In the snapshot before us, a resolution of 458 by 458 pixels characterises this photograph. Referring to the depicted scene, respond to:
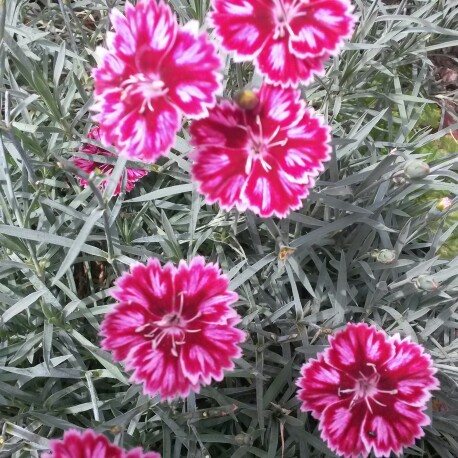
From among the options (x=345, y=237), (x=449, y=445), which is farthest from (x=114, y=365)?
(x=449, y=445)

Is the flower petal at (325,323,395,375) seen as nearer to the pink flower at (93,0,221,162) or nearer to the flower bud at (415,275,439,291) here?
the flower bud at (415,275,439,291)

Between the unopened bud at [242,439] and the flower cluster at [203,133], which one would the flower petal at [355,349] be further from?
the unopened bud at [242,439]

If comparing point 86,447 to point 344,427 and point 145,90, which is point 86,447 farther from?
point 145,90

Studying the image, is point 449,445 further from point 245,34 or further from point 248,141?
point 245,34

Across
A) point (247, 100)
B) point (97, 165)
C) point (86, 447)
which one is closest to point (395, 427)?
point (86, 447)

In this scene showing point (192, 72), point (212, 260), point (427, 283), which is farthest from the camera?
point (212, 260)

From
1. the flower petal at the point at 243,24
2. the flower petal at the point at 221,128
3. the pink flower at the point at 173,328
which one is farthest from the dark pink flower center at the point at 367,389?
the flower petal at the point at 243,24

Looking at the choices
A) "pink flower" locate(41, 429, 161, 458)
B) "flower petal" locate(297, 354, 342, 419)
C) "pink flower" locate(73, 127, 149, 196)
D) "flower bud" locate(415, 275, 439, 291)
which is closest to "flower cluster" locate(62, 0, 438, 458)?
"pink flower" locate(41, 429, 161, 458)
